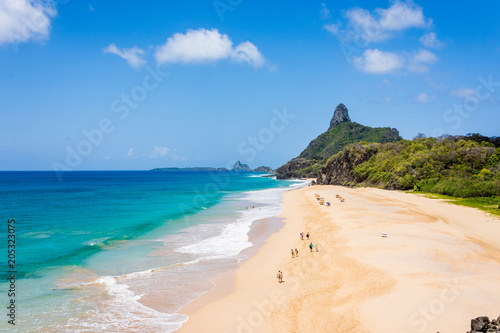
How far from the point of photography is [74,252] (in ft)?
81.8

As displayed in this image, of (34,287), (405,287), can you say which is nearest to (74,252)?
(34,287)

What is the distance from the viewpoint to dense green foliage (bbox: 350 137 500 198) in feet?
163

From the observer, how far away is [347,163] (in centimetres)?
10419

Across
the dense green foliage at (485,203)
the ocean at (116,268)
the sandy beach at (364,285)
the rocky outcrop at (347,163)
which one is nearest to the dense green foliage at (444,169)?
the dense green foliage at (485,203)

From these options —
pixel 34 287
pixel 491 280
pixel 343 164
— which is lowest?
pixel 34 287

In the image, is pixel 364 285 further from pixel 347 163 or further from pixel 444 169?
pixel 347 163

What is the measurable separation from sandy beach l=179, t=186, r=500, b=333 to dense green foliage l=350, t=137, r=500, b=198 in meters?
26.5

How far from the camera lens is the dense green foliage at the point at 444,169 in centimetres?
4953

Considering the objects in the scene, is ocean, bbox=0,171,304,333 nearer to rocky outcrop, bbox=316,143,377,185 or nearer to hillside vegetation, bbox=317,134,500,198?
hillside vegetation, bbox=317,134,500,198

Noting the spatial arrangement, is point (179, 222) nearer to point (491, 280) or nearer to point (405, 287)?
point (405, 287)

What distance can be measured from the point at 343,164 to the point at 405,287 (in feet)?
313

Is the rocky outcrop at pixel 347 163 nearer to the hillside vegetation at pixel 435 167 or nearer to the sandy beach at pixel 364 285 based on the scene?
the hillside vegetation at pixel 435 167

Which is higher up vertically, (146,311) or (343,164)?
(343,164)

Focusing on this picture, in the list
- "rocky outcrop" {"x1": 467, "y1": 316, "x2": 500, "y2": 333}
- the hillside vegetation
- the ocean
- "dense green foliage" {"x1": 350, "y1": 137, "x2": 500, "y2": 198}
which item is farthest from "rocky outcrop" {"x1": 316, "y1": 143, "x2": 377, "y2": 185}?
"rocky outcrop" {"x1": 467, "y1": 316, "x2": 500, "y2": 333}
